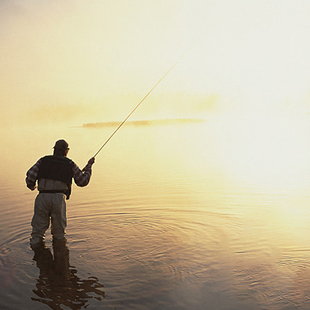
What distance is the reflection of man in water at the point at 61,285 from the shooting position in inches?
189

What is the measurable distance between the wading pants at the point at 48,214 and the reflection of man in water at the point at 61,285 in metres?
0.40

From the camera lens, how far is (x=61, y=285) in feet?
17.4

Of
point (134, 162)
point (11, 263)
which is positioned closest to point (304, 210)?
point (11, 263)

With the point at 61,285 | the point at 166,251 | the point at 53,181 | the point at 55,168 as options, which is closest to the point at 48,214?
the point at 53,181

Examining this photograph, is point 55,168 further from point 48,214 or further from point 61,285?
point 61,285

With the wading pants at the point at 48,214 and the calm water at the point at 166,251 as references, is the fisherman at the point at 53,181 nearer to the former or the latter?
the wading pants at the point at 48,214

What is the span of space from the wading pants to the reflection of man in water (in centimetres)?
40

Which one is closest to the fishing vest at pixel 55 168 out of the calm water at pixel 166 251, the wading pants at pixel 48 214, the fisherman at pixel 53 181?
the fisherman at pixel 53 181

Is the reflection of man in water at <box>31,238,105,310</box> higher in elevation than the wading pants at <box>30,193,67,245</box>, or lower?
lower

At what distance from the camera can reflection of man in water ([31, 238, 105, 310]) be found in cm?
481

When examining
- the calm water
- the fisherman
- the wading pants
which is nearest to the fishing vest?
the fisherman

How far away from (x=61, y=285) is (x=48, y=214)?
5.65ft

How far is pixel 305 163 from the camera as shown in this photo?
19.4 m

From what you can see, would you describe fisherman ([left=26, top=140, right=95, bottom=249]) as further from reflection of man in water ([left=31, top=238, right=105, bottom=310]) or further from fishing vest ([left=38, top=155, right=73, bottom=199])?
reflection of man in water ([left=31, top=238, right=105, bottom=310])
